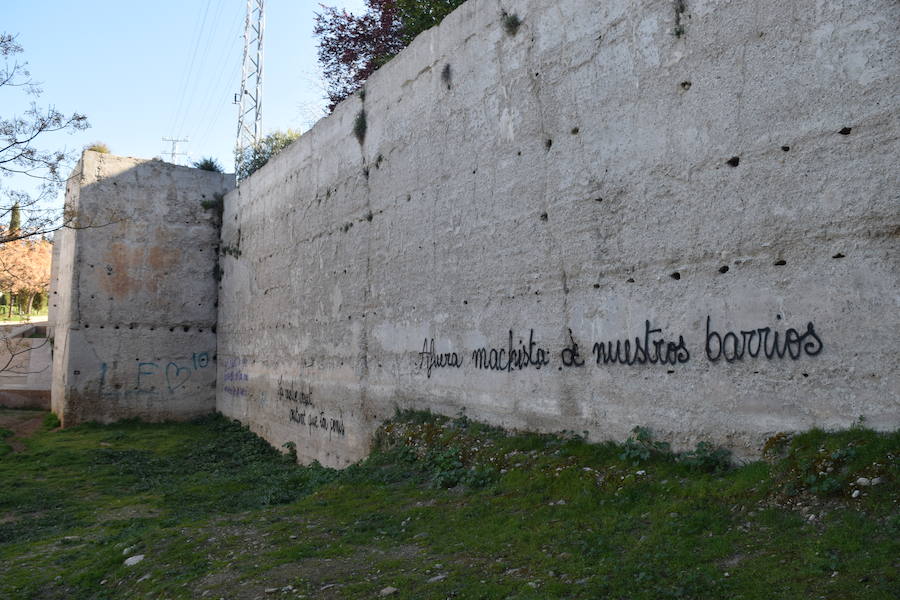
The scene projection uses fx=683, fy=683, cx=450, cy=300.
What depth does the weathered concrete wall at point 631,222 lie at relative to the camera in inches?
172

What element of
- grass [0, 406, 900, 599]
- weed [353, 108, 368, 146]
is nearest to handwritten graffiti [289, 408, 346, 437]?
grass [0, 406, 900, 599]

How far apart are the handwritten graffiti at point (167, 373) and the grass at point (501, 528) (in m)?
6.97

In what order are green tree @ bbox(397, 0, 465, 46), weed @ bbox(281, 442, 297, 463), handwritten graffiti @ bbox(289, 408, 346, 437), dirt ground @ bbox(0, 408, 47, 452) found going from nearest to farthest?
handwritten graffiti @ bbox(289, 408, 346, 437) < weed @ bbox(281, 442, 297, 463) < green tree @ bbox(397, 0, 465, 46) < dirt ground @ bbox(0, 408, 47, 452)

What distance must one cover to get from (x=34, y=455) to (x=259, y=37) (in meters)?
18.9

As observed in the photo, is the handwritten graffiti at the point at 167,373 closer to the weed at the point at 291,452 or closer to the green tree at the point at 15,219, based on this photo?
the weed at the point at 291,452

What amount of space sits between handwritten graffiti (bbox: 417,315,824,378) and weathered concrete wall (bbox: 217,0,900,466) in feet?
0.06

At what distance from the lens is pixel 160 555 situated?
579 cm

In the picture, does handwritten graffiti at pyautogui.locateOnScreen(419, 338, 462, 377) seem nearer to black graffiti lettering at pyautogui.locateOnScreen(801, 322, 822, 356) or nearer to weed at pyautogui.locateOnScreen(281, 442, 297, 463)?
black graffiti lettering at pyautogui.locateOnScreen(801, 322, 822, 356)

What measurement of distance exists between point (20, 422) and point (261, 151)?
11.7 meters

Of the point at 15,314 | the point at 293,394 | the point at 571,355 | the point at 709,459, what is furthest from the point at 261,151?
the point at 15,314

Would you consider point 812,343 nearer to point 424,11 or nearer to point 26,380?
point 424,11

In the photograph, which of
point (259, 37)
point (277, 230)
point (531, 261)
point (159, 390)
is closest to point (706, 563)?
point (531, 261)

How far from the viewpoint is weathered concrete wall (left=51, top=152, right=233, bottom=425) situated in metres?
15.3

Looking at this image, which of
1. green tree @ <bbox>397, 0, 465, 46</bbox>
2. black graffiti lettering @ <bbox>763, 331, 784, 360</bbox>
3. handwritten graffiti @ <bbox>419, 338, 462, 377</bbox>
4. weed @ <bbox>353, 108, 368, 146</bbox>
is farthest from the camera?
green tree @ <bbox>397, 0, 465, 46</bbox>
